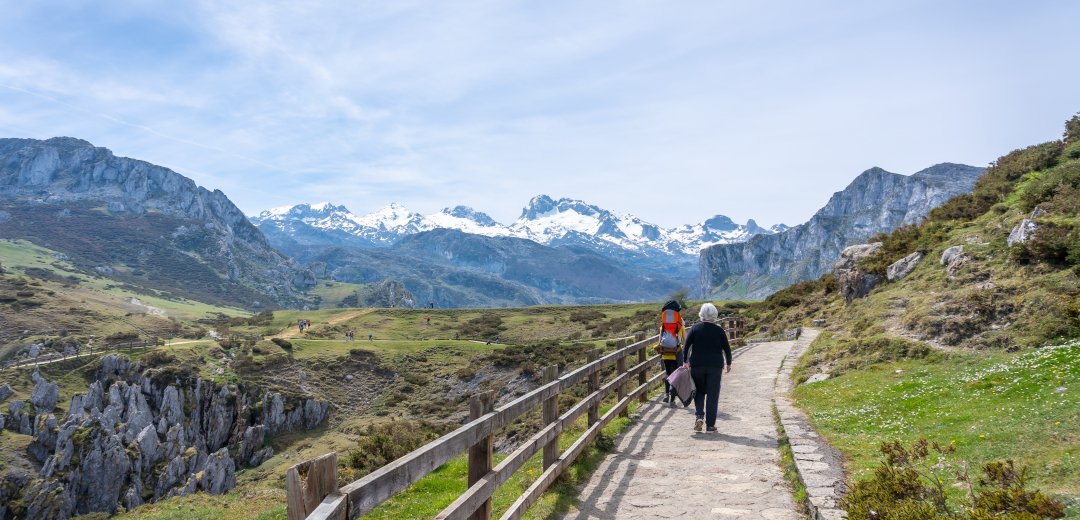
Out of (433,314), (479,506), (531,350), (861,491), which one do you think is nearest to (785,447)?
(861,491)

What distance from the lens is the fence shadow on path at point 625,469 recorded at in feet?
24.5

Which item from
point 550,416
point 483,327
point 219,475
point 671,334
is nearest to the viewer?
point 550,416

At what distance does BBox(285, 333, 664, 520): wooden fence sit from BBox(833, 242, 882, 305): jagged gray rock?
2102cm

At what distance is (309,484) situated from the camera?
3.25m

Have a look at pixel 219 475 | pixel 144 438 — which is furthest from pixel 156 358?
pixel 219 475

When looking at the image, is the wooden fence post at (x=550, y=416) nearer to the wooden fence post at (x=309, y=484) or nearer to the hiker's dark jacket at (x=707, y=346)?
the hiker's dark jacket at (x=707, y=346)

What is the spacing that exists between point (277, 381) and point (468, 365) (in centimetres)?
2258

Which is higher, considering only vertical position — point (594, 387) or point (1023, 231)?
point (1023, 231)

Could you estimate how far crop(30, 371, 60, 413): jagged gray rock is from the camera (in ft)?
201

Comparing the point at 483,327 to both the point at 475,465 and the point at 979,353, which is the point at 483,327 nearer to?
the point at 979,353

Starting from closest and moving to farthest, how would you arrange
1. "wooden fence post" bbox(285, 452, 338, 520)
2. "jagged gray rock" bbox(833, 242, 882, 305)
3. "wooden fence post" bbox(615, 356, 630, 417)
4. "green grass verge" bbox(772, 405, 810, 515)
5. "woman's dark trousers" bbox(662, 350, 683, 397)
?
"wooden fence post" bbox(285, 452, 338, 520) → "green grass verge" bbox(772, 405, 810, 515) → "wooden fence post" bbox(615, 356, 630, 417) → "woman's dark trousers" bbox(662, 350, 683, 397) → "jagged gray rock" bbox(833, 242, 882, 305)

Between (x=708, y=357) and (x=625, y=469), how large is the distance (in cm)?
342

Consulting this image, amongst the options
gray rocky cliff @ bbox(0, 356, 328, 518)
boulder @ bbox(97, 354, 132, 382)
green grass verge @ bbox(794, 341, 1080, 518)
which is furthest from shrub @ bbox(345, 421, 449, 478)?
boulder @ bbox(97, 354, 132, 382)

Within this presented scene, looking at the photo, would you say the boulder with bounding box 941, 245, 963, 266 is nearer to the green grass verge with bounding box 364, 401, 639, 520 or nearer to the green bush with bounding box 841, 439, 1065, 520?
the green grass verge with bounding box 364, 401, 639, 520
